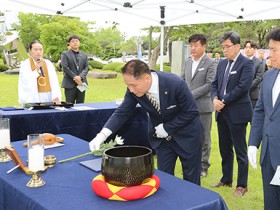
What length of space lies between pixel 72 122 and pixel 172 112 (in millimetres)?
1878

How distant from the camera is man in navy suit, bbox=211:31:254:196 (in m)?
3.23

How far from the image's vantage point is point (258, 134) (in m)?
2.20

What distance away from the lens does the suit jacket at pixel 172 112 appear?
2.26 meters

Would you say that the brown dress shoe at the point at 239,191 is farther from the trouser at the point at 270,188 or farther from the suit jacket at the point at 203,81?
the trouser at the point at 270,188

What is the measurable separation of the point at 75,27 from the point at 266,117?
2321 centimetres

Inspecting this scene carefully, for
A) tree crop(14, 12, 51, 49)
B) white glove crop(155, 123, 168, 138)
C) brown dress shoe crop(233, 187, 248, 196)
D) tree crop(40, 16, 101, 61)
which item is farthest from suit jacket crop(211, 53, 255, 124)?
tree crop(14, 12, 51, 49)

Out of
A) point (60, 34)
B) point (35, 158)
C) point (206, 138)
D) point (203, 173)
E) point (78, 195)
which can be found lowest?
point (203, 173)

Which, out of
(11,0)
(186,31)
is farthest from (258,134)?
(186,31)

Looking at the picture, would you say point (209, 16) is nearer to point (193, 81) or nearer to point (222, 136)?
point (193, 81)

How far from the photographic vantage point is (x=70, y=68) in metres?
6.04

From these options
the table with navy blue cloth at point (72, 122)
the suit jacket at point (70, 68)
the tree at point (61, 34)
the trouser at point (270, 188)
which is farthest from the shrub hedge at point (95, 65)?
the trouser at point (270, 188)

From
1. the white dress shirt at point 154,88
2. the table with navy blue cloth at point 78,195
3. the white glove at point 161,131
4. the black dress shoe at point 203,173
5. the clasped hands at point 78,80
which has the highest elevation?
the white dress shirt at point 154,88

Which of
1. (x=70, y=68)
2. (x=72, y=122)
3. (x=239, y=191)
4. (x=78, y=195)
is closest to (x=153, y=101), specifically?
(x=78, y=195)

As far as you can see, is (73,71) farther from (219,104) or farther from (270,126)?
(270,126)
